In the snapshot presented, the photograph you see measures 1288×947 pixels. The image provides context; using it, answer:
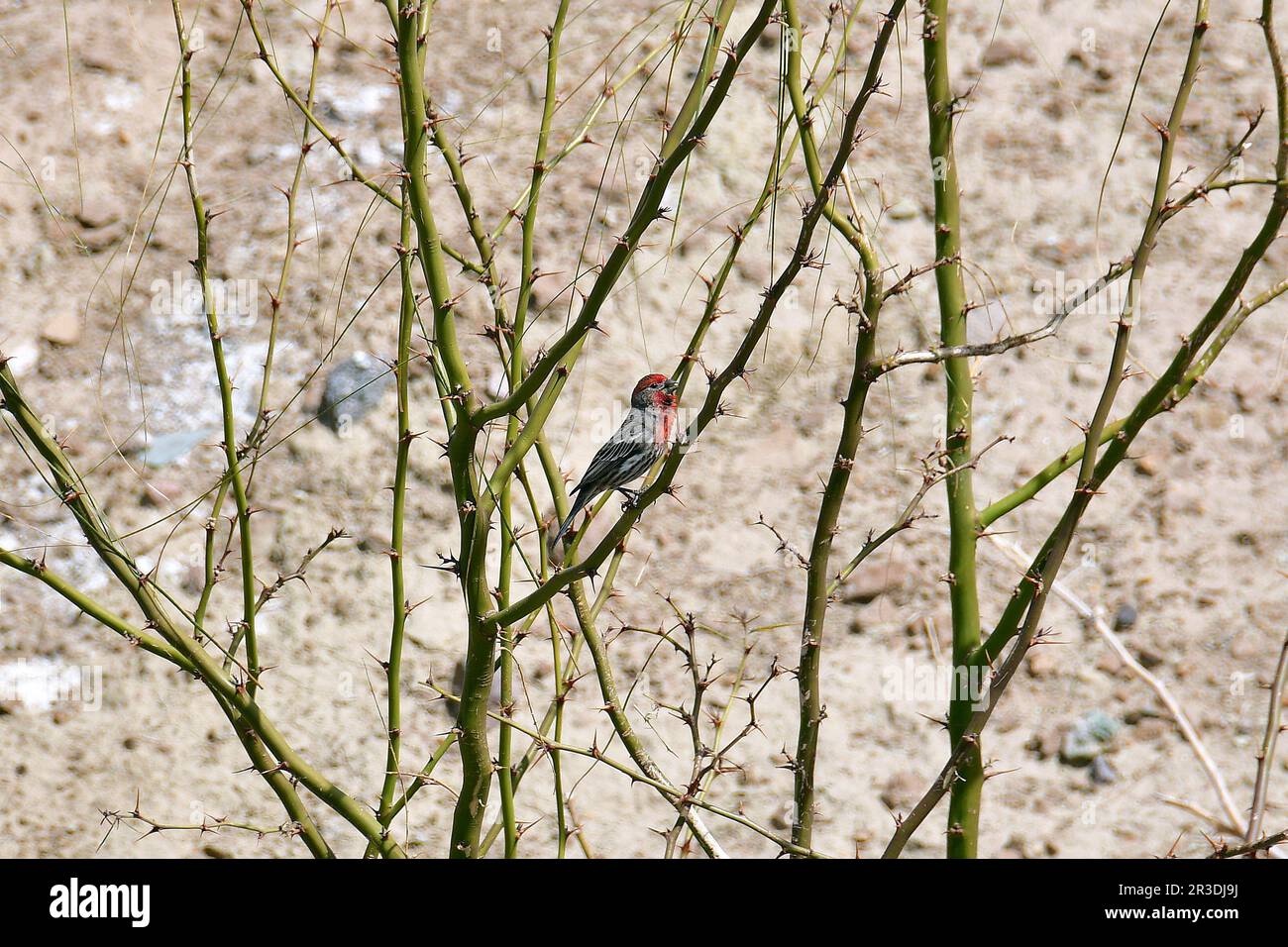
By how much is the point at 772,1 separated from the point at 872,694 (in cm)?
389

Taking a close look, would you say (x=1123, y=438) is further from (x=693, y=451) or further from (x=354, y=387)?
(x=354, y=387)

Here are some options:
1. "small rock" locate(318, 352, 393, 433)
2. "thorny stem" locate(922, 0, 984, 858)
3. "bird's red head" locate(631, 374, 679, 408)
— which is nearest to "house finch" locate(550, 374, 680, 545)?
"bird's red head" locate(631, 374, 679, 408)

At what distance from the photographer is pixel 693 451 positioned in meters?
5.77

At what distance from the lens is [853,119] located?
198cm

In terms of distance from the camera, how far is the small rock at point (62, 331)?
20.4 feet

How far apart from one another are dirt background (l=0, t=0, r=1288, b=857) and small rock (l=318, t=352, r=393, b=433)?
0.23 feet

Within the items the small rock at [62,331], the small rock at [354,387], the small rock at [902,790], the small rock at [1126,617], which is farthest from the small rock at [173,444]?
the small rock at [1126,617]

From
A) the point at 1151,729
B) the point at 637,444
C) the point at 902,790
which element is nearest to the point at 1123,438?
the point at 637,444

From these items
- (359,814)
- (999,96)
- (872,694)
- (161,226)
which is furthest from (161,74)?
(359,814)

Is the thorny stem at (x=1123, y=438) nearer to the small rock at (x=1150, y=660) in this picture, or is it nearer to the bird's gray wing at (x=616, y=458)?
the bird's gray wing at (x=616, y=458)

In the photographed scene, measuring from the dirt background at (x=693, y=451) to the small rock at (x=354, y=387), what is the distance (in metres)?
0.07

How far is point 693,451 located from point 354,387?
1.77m

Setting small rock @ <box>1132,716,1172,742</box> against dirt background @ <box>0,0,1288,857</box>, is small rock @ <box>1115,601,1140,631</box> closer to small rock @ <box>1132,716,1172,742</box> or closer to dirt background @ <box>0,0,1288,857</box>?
dirt background @ <box>0,0,1288,857</box>
